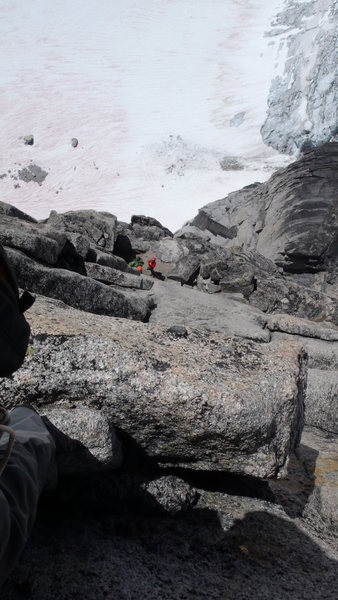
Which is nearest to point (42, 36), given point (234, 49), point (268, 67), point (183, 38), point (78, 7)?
point (78, 7)

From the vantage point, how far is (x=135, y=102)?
3209 inches

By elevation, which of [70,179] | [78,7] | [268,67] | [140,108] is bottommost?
[70,179]

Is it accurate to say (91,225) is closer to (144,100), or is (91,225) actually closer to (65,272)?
(65,272)

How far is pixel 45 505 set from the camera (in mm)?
4715

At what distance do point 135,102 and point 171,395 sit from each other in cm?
8367

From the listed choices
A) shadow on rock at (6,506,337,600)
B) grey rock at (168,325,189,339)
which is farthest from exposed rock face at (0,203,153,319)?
shadow on rock at (6,506,337,600)

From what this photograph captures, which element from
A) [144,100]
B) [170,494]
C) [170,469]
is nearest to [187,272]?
[170,469]

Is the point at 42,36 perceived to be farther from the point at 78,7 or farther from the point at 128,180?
the point at 128,180

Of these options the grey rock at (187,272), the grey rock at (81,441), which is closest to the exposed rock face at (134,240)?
the grey rock at (187,272)

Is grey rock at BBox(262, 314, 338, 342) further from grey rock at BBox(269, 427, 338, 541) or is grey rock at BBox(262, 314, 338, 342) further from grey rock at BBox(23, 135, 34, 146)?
grey rock at BBox(23, 135, 34, 146)

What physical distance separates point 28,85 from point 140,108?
60.2 feet

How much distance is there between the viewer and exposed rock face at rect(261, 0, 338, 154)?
2520 inches

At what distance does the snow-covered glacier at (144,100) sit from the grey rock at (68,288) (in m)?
42.8

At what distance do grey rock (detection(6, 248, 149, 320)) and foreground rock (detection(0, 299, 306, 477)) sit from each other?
2.99m
